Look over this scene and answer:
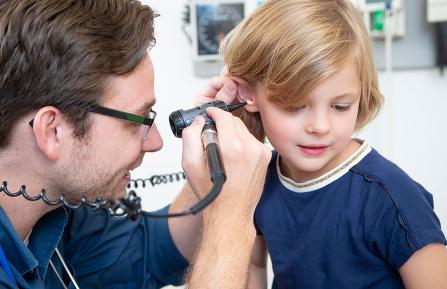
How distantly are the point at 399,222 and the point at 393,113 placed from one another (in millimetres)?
991

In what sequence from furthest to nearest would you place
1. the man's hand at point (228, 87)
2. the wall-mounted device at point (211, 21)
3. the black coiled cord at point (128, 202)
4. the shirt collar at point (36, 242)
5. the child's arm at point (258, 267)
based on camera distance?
the wall-mounted device at point (211, 21)
the child's arm at point (258, 267)
the man's hand at point (228, 87)
the shirt collar at point (36, 242)
the black coiled cord at point (128, 202)

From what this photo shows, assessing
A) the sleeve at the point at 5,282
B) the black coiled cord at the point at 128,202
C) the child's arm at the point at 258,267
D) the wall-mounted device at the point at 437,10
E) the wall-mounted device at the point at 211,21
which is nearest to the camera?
the black coiled cord at the point at 128,202

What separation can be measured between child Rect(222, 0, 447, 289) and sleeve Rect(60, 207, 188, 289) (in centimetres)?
34

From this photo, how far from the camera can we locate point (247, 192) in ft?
3.45

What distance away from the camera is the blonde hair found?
1.05 meters

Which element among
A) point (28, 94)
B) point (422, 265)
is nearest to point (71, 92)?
point (28, 94)

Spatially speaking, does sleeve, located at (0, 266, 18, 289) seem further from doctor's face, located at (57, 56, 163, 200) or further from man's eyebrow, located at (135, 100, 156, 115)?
man's eyebrow, located at (135, 100, 156, 115)

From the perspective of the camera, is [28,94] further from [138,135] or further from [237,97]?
[237,97]

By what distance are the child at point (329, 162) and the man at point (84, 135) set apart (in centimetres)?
10

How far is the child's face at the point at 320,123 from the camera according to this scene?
1.06 meters

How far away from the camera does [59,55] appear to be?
42.2 inches

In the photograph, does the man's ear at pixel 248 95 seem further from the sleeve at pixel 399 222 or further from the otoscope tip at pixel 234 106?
the sleeve at pixel 399 222

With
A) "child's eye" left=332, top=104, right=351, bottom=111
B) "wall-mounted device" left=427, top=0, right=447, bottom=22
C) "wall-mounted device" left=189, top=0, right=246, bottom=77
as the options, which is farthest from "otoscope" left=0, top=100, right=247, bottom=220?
"wall-mounted device" left=427, top=0, right=447, bottom=22

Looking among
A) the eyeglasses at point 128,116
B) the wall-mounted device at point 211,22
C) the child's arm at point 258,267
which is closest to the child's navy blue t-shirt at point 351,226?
the child's arm at point 258,267
